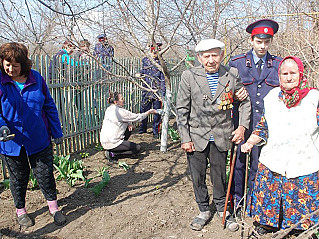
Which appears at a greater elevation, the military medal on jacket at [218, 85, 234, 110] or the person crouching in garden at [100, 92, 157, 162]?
the military medal on jacket at [218, 85, 234, 110]

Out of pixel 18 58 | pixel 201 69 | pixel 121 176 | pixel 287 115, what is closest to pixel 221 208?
pixel 287 115

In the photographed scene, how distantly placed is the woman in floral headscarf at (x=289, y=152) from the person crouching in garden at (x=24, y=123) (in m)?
1.94

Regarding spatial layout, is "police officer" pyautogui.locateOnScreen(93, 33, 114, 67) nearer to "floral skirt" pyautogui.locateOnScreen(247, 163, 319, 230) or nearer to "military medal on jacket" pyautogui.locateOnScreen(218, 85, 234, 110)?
"military medal on jacket" pyautogui.locateOnScreen(218, 85, 234, 110)

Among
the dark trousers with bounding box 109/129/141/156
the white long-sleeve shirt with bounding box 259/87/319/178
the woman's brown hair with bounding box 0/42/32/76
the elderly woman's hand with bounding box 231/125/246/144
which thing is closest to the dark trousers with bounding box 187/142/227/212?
the elderly woman's hand with bounding box 231/125/246/144

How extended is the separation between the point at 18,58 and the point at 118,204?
1.91 m

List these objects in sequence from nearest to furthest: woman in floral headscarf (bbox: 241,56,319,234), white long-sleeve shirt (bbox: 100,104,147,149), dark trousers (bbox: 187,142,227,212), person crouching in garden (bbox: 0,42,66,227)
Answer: woman in floral headscarf (bbox: 241,56,319,234)
person crouching in garden (bbox: 0,42,66,227)
dark trousers (bbox: 187,142,227,212)
white long-sleeve shirt (bbox: 100,104,147,149)

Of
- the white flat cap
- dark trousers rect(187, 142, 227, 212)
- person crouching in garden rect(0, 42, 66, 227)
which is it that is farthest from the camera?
dark trousers rect(187, 142, 227, 212)

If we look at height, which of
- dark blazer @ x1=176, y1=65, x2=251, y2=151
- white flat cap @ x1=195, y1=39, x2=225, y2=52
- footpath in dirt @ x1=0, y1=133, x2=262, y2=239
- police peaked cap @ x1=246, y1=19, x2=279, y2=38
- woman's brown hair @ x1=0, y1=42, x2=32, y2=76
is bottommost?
footpath in dirt @ x1=0, y1=133, x2=262, y2=239

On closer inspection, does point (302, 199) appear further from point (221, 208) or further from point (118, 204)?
point (118, 204)

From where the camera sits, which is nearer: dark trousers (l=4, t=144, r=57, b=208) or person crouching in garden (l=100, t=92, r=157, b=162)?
dark trousers (l=4, t=144, r=57, b=208)

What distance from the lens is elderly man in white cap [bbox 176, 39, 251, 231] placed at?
9.96 ft

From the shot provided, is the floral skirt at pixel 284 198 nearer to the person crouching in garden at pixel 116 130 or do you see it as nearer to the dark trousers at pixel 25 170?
the dark trousers at pixel 25 170

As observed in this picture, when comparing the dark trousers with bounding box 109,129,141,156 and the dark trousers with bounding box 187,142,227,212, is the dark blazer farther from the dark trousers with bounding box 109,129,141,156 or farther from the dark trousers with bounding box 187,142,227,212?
the dark trousers with bounding box 109,129,141,156

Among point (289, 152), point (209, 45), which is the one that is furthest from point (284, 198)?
point (209, 45)
